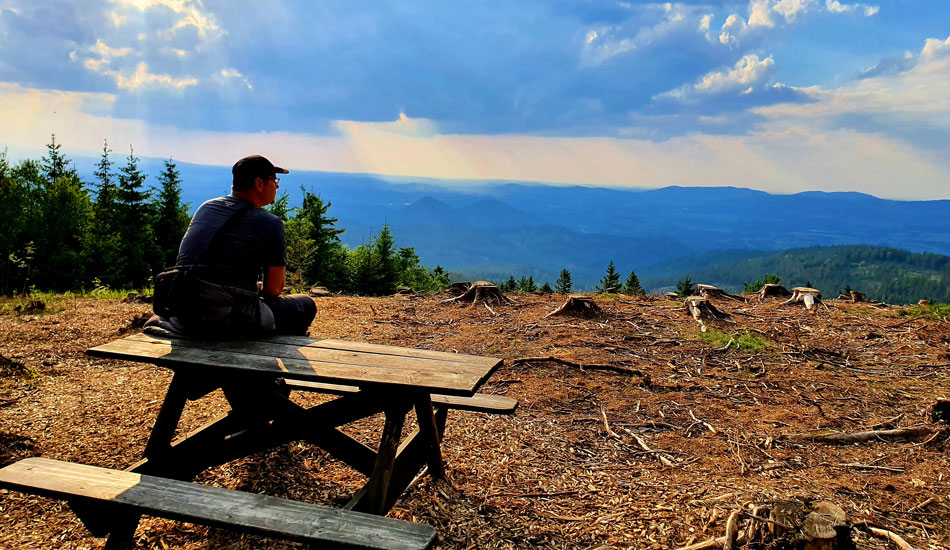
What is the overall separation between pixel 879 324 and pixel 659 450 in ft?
29.3

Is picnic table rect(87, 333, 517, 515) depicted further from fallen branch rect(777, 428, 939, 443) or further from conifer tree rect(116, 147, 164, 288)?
conifer tree rect(116, 147, 164, 288)

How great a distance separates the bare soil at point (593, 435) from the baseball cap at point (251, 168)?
259 cm

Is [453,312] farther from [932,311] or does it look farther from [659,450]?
[932,311]

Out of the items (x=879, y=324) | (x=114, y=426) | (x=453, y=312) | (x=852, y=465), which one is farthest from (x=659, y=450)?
(x=879, y=324)

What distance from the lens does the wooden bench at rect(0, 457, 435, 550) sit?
2652mm

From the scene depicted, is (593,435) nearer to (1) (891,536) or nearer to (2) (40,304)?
(1) (891,536)

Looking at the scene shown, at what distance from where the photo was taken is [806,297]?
42.4ft

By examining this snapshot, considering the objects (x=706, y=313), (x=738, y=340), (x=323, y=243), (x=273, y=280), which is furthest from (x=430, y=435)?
(x=323, y=243)

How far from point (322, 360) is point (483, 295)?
8985 millimetres

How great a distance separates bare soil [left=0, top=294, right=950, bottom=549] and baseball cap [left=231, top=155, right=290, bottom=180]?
259cm

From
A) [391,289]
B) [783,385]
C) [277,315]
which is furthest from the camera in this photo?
[391,289]

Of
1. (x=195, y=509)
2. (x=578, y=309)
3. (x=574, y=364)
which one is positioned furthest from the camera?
(x=578, y=309)

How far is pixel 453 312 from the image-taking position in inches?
455

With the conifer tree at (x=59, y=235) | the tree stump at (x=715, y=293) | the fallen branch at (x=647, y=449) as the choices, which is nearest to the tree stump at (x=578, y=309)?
the tree stump at (x=715, y=293)
